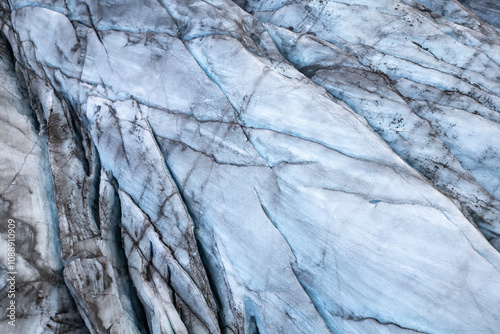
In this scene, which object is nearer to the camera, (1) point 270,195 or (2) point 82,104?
(1) point 270,195

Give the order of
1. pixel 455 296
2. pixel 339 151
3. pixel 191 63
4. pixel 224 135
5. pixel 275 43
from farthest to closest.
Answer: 1. pixel 275 43
2. pixel 191 63
3. pixel 224 135
4. pixel 339 151
5. pixel 455 296

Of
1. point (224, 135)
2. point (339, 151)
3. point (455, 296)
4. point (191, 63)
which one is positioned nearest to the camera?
point (455, 296)

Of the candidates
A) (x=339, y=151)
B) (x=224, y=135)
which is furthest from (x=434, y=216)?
(x=224, y=135)

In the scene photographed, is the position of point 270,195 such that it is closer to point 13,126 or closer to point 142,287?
point 142,287

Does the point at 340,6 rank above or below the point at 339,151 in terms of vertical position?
above

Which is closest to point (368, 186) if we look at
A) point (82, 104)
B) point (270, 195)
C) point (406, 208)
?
point (406, 208)

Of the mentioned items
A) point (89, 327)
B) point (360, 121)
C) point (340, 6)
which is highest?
point (340, 6)
